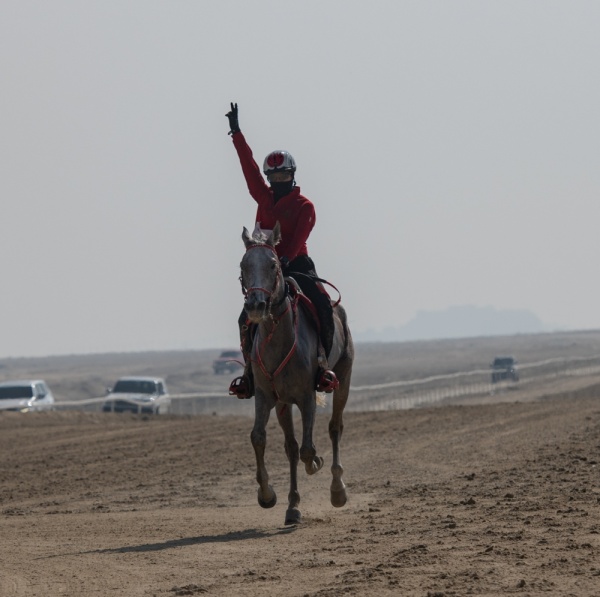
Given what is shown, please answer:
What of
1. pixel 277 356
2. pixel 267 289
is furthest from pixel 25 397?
pixel 267 289

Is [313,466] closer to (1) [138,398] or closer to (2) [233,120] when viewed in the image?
(2) [233,120]

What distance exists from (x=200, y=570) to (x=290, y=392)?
3.30 metres

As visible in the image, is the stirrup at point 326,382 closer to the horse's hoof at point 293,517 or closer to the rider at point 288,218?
the rider at point 288,218

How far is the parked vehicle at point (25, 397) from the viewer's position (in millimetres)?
39406

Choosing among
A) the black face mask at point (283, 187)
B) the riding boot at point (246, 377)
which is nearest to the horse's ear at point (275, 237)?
the riding boot at point (246, 377)

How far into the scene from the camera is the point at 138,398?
4247 centimetres

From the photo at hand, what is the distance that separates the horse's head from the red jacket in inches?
45.1

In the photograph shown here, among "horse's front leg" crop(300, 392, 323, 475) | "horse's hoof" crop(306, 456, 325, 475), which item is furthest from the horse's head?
"horse's hoof" crop(306, 456, 325, 475)

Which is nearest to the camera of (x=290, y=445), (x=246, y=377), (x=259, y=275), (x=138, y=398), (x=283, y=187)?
(x=259, y=275)

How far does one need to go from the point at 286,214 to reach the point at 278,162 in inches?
21.7

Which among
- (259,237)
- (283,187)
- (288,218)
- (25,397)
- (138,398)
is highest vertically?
(283,187)

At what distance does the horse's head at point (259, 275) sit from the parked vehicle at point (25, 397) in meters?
28.0

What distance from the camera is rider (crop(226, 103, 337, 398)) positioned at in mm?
13453

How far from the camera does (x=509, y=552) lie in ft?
30.6
